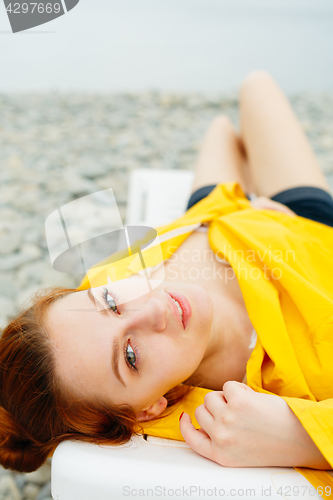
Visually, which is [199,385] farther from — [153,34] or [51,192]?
[153,34]

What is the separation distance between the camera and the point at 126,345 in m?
0.82

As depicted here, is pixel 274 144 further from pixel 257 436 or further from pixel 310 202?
pixel 257 436

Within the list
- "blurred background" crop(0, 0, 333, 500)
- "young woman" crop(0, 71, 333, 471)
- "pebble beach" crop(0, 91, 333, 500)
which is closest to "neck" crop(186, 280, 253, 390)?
"young woman" crop(0, 71, 333, 471)

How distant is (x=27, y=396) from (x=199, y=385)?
433mm

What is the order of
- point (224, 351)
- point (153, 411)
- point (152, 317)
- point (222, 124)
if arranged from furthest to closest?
point (222, 124) < point (224, 351) < point (153, 411) < point (152, 317)

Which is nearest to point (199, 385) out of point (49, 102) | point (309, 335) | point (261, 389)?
point (261, 389)

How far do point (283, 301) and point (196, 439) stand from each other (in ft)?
1.34

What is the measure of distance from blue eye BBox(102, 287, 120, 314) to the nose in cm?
5

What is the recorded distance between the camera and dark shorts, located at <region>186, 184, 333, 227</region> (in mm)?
1281

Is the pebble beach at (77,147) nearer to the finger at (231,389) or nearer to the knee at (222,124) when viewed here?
the knee at (222,124)

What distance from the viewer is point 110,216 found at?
1357mm

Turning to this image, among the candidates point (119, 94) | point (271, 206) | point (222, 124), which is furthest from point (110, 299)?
point (119, 94)

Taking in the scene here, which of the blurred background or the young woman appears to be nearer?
the young woman

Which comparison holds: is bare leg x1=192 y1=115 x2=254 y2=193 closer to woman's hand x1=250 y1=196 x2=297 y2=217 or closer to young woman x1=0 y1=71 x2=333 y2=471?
woman's hand x1=250 y1=196 x2=297 y2=217
